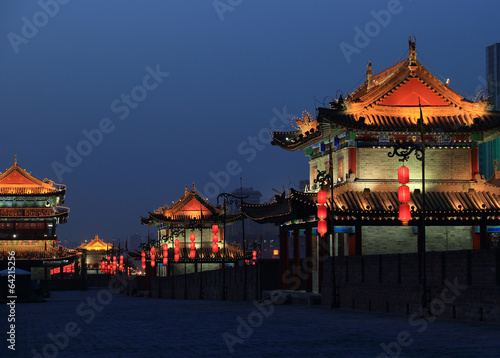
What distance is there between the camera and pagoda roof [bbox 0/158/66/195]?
9281 centimetres

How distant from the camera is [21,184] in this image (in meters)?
93.6

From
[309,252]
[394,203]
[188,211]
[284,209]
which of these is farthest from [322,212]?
[188,211]

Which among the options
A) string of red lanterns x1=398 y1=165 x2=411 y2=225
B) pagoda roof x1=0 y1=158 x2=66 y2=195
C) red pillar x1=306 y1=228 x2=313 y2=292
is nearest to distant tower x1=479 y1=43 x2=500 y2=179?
pagoda roof x1=0 y1=158 x2=66 y2=195

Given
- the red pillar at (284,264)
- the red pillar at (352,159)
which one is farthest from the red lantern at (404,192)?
the red pillar at (284,264)

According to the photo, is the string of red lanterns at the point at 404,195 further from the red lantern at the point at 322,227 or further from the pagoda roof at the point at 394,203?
the pagoda roof at the point at 394,203

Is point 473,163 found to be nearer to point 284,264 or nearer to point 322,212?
point 322,212

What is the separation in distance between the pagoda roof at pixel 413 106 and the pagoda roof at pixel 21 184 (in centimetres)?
6257

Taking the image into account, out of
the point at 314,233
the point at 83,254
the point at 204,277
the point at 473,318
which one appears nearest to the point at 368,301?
the point at 473,318

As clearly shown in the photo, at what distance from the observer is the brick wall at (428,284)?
20.6 metres

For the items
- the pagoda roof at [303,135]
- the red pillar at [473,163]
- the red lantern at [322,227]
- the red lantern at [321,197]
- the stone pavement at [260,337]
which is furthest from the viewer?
the pagoda roof at [303,135]

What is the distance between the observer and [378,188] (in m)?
36.3

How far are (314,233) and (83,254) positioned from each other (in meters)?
70.6

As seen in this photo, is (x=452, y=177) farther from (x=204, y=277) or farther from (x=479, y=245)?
(x=204, y=277)

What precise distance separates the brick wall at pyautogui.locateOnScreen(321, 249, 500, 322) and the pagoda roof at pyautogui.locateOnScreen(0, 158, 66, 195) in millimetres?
68507
